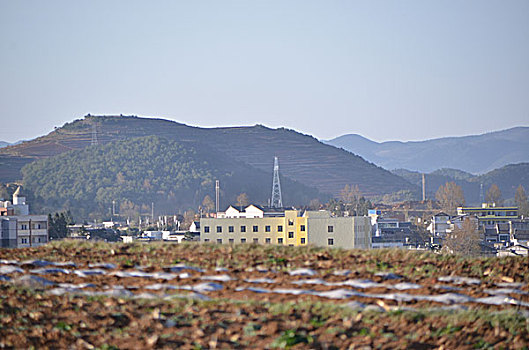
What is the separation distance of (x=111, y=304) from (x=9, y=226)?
26603mm

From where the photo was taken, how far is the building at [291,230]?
31.7 meters

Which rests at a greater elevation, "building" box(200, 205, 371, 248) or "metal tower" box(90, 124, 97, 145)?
"metal tower" box(90, 124, 97, 145)

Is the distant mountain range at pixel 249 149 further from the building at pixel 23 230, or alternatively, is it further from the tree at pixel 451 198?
the building at pixel 23 230

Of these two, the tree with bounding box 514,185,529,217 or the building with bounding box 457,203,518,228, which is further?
the tree with bounding box 514,185,529,217

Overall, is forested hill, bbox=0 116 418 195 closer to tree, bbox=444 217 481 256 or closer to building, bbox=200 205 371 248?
tree, bbox=444 217 481 256

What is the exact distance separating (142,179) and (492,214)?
198 ft

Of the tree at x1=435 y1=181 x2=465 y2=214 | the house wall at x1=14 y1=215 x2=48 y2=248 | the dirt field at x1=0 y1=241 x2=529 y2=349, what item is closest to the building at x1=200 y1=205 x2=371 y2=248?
the house wall at x1=14 y1=215 x2=48 y2=248

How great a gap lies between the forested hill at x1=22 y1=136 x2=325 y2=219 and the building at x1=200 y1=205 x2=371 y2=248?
50.6 meters

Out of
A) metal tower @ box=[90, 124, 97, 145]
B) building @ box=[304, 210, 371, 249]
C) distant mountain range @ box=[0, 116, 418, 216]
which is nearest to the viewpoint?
building @ box=[304, 210, 371, 249]

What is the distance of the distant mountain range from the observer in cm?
12938

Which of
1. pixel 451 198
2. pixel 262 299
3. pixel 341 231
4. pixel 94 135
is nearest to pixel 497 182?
pixel 451 198

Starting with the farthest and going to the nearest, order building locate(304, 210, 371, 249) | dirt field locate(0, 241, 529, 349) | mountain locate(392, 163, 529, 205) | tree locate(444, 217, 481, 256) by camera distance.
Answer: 1. mountain locate(392, 163, 529, 205)
2. tree locate(444, 217, 481, 256)
3. building locate(304, 210, 371, 249)
4. dirt field locate(0, 241, 529, 349)

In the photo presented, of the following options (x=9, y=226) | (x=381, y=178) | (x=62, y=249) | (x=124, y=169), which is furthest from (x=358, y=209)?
(x=381, y=178)

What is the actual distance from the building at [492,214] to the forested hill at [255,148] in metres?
57.4
